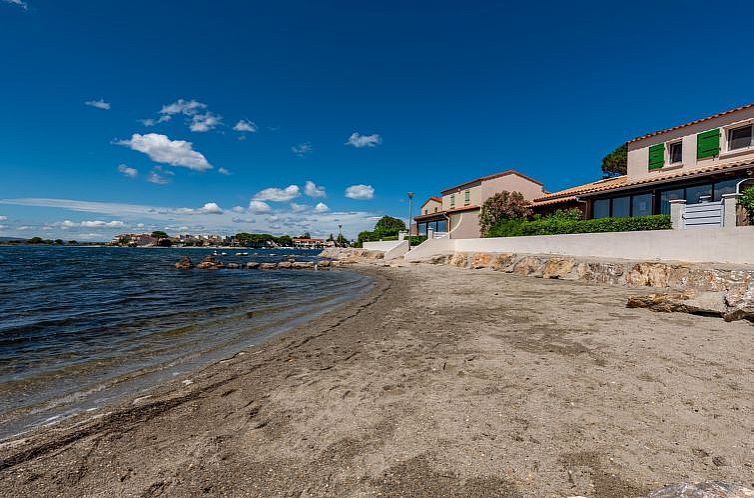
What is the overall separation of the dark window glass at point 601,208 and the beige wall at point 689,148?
281cm

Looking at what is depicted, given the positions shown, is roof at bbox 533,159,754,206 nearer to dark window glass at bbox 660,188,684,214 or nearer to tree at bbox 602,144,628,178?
dark window glass at bbox 660,188,684,214

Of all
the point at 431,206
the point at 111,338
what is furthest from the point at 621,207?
the point at 431,206

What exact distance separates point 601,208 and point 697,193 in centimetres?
597

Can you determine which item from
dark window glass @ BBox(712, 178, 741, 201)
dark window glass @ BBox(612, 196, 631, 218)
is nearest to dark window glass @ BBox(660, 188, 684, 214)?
dark window glass @ BBox(712, 178, 741, 201)

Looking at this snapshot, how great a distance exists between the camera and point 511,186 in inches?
1516

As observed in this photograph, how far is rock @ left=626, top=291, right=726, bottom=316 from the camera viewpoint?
29.4 ft

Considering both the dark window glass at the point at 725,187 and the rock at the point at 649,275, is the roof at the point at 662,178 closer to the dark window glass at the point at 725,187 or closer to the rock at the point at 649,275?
the dark window glass at the point at 725,187

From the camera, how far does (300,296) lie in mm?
17750

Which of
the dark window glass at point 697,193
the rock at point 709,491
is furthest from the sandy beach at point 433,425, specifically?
the dark window glass at point 697,193

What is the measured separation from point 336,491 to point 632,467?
2.74m

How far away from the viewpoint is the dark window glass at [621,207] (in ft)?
75.4

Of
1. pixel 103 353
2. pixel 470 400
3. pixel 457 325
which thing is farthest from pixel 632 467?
pixel 103 353

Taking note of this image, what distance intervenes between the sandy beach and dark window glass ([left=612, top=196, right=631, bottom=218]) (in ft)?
60.1

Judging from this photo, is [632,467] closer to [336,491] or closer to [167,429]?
[336,491]
